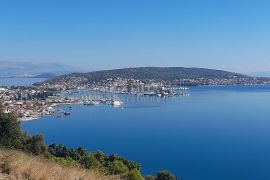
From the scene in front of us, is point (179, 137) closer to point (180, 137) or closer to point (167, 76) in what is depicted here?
point (180, 137)

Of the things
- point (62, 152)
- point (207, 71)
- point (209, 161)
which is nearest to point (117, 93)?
point (207, 71)

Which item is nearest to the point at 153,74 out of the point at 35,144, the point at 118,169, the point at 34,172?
the point at 118,169

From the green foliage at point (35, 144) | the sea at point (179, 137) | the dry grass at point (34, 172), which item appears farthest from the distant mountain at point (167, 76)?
the dry grass at point (34, 172)

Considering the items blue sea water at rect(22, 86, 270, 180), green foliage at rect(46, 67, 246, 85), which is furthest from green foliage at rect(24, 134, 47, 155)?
green foliage at rect(46, 67, 246, 85)

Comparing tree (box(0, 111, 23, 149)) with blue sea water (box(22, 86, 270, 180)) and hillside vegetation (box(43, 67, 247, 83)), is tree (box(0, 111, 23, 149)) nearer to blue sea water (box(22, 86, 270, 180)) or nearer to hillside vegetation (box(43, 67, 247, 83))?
blue sea water (box(22, 86, 270, 180))

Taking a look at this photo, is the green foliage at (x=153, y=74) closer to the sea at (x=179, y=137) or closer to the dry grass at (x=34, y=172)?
the sea at (x=179, y=137)
